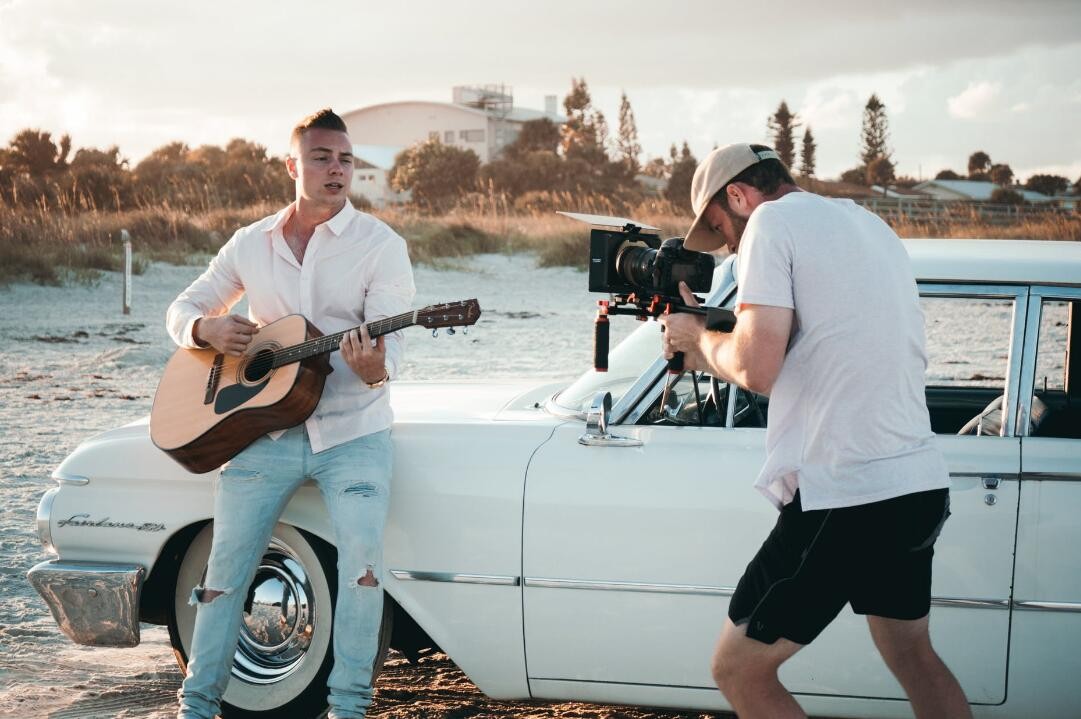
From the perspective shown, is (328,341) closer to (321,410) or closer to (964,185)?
(321,410)

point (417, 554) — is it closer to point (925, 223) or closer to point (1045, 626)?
point (1045, 626)

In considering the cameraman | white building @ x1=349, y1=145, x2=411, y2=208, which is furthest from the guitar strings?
white building @ x1=349, y1=145, x2=411, y2=208

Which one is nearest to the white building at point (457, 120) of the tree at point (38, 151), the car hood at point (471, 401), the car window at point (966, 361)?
the tree at point (38, 151)

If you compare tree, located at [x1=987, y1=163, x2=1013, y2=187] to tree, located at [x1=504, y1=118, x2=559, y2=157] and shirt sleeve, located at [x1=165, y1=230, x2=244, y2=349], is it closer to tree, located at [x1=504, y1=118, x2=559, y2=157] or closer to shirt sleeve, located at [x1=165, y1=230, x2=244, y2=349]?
tree, located at [x1=504, y1=118, x2=559, y2=157]

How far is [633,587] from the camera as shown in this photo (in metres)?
3.47

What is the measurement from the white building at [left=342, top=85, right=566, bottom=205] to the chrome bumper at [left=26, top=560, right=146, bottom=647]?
237 ft

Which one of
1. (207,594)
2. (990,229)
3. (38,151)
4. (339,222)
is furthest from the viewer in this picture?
(38,151)

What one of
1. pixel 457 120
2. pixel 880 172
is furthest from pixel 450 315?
pixel 457 120

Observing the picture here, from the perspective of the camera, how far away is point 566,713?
4184 mm

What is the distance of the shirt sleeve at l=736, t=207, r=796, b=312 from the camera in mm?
2576

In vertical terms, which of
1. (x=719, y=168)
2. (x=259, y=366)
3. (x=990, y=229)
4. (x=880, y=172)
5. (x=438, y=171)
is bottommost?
(x=259, y=366)

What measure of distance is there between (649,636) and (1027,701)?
3.46 feet

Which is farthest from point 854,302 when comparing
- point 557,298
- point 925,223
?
point 925,223

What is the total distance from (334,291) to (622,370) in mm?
Answer: 1006
